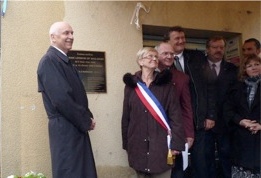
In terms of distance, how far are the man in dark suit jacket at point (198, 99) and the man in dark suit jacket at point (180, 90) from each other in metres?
0.24

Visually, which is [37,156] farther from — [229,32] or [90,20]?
[229,32]

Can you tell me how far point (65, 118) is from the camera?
11.8ft

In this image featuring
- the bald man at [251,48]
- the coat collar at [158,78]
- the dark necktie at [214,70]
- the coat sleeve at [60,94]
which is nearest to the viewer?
the coat sleeve at [60,94]

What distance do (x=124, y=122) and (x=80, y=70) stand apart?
2.67 feet

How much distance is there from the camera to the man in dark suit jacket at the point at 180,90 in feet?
14.2

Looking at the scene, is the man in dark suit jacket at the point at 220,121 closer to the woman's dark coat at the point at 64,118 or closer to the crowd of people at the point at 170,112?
the crowd of people at the point at 170,112

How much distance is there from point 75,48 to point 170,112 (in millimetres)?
1344

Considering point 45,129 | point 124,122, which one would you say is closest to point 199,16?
point 124,122

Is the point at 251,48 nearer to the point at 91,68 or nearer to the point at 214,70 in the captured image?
the point at 214,70

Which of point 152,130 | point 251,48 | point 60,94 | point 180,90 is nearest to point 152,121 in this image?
point 152,130

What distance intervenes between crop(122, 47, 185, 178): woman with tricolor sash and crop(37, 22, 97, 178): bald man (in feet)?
1.80

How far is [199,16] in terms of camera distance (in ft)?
18.1

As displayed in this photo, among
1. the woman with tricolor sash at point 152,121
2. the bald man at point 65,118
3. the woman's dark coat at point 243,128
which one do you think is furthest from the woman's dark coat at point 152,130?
the woman's dark coat at point 243,128

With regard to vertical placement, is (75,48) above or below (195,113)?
above
